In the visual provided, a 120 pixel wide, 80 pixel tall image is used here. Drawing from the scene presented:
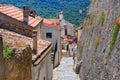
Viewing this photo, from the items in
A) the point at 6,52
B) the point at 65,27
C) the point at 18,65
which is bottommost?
the point at 65,27

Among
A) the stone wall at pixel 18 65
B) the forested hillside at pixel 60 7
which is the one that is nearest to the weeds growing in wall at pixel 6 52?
the stone wall at pixel 18 65

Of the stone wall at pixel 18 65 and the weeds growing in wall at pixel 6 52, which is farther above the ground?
the weeds growing in wall at pixel 6 52

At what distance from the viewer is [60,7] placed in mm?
84000

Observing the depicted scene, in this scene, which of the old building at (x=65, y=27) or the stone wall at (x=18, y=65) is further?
the old building at (x=65, y=27)

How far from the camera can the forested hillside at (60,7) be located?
253 ft

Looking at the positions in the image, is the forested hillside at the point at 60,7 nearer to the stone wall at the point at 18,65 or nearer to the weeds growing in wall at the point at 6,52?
the stone wall at the point at 18,65

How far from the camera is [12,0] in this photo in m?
71.7

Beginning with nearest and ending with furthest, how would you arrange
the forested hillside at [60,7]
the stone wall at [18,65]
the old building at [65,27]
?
the stone wall at [18,65] → the old building at [65,27] → the forested hillside at [60,7]

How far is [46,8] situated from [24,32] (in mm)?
58810

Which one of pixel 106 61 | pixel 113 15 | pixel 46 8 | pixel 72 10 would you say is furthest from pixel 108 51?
pixel 72 10

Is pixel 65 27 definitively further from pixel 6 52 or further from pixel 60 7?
pixel 6 52

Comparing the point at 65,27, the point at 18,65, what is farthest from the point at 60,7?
the point at 18,65

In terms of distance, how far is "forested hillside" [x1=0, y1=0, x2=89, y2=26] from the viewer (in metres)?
77.0

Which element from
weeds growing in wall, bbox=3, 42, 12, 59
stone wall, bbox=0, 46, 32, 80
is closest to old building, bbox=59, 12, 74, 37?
stone wall, bbox=0, 46, 32, 80
